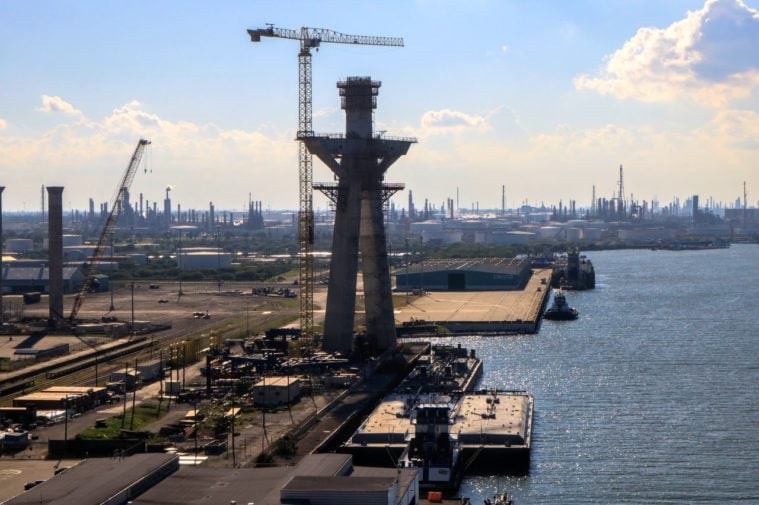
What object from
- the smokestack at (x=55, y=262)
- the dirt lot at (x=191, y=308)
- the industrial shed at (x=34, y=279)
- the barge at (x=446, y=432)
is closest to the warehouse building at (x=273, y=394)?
the barge at (x=446, y=432)

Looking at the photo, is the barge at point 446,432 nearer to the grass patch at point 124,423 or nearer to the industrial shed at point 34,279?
the grass patch at point 124,423

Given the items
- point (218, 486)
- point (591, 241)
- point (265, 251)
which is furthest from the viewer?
point (591, 241)

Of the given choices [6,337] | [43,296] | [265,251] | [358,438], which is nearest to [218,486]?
[358,438]

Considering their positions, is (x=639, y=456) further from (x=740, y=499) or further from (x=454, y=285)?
(x=454, y=285)

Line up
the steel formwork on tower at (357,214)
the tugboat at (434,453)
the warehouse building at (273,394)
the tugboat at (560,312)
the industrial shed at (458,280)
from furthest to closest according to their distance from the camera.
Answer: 1. the industrial shed at (458,280)
2. the tugboat at (560,312)
3. the steel formwork on tower at (357,214)
4. the warehouse building at (273,394)
5. the tugboat at (434,453)

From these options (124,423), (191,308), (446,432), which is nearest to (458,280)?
(191,308)

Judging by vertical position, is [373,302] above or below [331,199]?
below

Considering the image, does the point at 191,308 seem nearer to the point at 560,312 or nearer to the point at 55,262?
the point at 55,262
